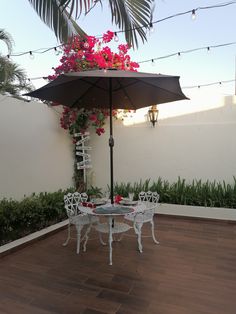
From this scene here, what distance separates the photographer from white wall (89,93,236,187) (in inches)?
225

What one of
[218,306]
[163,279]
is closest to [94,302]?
[163,279]

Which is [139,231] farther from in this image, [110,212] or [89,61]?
[89,61]

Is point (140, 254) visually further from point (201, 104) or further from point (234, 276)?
point (201, 104)

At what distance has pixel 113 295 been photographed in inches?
108

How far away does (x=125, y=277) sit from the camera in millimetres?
3146

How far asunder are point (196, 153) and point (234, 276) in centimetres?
316

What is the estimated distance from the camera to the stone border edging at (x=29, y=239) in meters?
3.82

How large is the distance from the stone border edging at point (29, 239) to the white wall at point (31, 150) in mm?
852

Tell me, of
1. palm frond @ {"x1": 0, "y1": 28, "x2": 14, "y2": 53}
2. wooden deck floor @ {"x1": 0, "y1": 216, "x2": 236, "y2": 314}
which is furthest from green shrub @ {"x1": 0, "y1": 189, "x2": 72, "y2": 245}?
palm frond @ {"x1": 0, "y1": 28, "x2": 14, "y2": 53}

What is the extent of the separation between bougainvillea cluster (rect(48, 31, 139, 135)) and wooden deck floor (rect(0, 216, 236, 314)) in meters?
2.63

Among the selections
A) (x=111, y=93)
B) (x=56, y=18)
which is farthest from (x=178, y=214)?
(x=56, y=18)

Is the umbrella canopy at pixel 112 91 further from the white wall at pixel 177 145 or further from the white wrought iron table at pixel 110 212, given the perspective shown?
the white wall at pixel 177 145

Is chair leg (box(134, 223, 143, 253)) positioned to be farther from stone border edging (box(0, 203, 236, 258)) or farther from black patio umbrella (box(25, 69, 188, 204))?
stone border edging (box(0, 203, 236, 258))

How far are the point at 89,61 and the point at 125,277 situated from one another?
4107 millimetres
